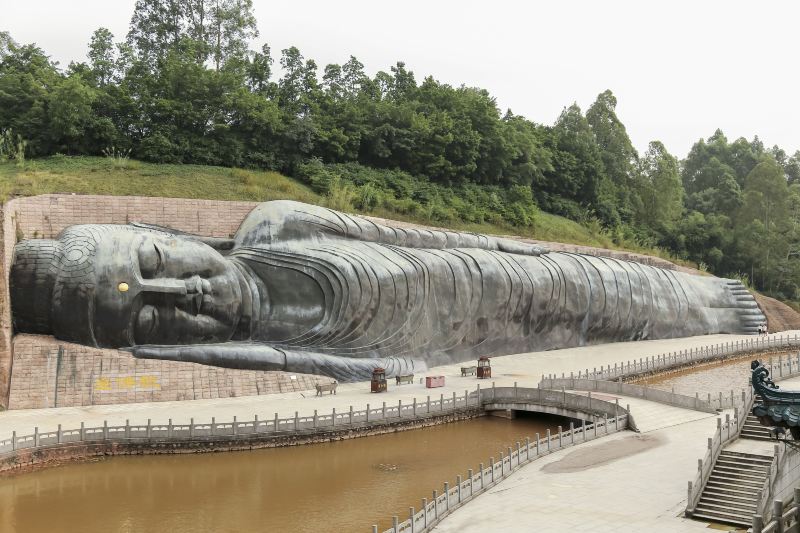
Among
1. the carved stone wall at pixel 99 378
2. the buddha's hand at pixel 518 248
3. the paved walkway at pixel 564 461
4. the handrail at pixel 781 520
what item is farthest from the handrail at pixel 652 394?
the buddha's hand at pixel 518 248

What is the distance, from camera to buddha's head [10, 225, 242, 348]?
2027cm

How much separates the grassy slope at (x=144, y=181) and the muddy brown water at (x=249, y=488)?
11644 millimetres

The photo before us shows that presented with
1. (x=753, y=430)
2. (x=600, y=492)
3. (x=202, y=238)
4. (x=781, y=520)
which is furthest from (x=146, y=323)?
(x=781, y=520)

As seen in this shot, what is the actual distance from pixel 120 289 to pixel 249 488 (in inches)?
315

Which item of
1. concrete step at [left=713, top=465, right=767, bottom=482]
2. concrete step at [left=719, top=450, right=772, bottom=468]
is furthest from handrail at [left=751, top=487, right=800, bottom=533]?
concrete step at [left=719, top=450, right=772, bottom=468]

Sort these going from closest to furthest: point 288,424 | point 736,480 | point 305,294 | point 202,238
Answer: point 736,480 < point 288,424 < point 305,294 < point 202,238

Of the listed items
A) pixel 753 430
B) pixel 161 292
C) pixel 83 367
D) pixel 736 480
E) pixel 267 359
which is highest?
pixel 161 292

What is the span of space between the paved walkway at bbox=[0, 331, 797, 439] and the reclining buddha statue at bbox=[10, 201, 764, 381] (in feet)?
4.23

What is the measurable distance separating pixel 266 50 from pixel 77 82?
Answer: 597 inches

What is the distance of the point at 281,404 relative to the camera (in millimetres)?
20156

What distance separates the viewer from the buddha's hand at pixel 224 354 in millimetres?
20906

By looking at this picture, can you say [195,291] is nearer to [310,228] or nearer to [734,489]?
[310,228]

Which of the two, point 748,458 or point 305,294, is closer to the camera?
point 748,458

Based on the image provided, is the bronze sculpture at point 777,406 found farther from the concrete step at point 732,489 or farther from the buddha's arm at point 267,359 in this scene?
the buddha's arm at point 267,359
